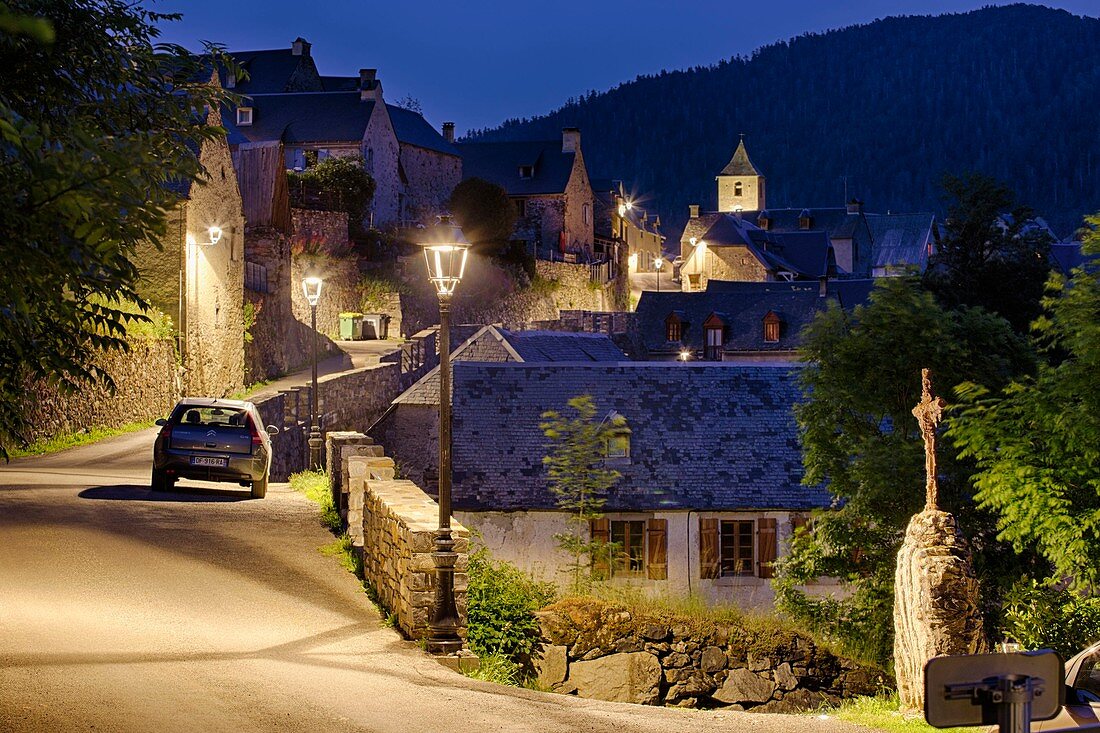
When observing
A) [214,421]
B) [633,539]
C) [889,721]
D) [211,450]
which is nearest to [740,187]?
[633,539]

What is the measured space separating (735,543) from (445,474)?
1929 cm

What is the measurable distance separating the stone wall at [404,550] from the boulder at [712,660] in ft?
29.5

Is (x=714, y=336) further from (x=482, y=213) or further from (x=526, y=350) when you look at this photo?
(x=526, y=350)

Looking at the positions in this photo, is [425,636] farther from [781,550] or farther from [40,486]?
[781,550]

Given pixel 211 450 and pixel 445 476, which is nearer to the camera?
pixel 445 476

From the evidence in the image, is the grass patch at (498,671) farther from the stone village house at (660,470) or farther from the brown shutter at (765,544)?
the brown shutter at (765,544)

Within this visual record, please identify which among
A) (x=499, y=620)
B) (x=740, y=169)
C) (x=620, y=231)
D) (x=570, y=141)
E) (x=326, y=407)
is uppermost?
(x=740, y=169)

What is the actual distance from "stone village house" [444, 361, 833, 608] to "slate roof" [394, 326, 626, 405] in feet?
16.1

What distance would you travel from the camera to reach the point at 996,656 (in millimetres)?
4402

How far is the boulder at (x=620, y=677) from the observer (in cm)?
2072

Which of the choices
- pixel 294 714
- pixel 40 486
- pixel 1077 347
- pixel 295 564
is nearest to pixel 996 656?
pixel 294 714

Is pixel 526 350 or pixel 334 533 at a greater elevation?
pixel 526 350

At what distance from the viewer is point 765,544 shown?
30.7 m

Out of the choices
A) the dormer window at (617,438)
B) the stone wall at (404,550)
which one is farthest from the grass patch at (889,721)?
the dormer window at (617,438)
